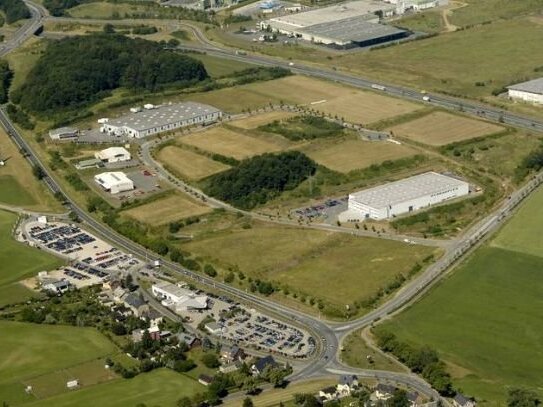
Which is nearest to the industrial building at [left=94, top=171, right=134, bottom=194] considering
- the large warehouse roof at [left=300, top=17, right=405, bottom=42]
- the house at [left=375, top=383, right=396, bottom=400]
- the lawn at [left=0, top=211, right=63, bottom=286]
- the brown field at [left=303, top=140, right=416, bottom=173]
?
the lawn at [left=0, top=211, right=63, bottom=286]

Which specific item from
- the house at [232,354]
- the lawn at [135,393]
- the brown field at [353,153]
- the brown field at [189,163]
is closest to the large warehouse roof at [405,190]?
the brown field at [353,153]

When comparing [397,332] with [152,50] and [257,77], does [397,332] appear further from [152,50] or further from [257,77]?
[152,50]

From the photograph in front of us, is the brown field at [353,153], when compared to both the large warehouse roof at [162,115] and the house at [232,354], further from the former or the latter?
the house at [232,354]

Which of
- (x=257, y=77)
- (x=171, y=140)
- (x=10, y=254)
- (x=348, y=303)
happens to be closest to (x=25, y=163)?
(x=171, y=140)

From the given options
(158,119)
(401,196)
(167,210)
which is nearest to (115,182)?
(167,210)

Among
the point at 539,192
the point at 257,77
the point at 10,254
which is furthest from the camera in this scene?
the point at 257,77

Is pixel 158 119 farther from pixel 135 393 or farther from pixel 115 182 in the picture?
pixel 135 393

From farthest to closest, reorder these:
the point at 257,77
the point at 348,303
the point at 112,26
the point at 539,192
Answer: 1. the point at 112,26
2. the point at 257,77
3. the point at 539,192
4. the point at 348,303
